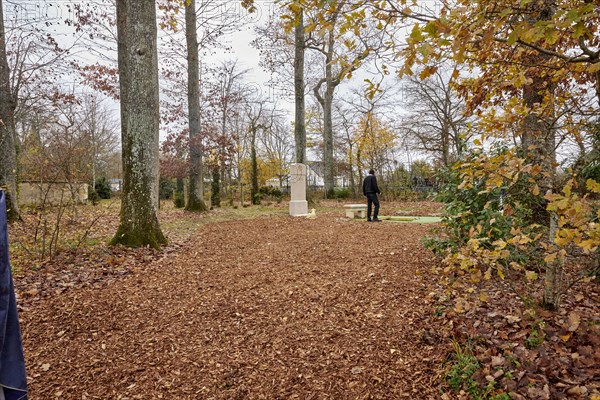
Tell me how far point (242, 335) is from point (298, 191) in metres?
8.92

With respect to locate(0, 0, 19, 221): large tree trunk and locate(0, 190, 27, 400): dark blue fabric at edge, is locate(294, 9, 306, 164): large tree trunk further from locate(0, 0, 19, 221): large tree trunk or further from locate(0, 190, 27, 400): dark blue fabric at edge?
locate(0, 190, 27, 400): dark blue fabric at edge

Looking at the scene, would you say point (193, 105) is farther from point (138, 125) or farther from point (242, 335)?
point (242, 335)

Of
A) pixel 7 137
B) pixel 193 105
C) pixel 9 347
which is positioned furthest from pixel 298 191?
pixel 9 347

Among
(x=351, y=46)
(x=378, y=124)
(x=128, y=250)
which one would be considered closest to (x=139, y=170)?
(x=128, y=250)

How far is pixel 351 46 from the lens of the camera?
265 cm

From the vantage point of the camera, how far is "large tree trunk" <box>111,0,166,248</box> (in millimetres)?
5828

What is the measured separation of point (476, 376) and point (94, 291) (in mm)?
3965

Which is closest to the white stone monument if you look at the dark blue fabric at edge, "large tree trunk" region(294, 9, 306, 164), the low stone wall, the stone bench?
"large tree trunk" region(294, 9, 306, 164)

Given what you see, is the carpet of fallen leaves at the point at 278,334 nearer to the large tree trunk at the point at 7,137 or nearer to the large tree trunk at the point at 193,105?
the large tree trunk at the point at 7,137

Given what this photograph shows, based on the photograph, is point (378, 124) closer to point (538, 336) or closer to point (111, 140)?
point (111, 140)

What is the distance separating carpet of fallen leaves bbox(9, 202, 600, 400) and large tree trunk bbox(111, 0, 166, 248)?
3.22 ft

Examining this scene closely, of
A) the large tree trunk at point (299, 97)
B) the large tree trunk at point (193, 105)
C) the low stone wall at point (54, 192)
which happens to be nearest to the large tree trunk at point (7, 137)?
the low stone wall at point (54, 192)

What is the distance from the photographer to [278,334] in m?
3.21

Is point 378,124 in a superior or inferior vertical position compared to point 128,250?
superior
